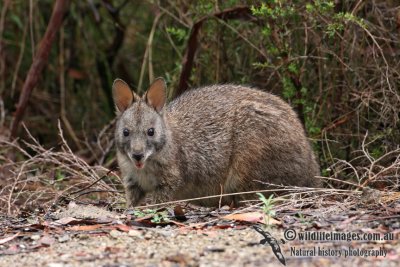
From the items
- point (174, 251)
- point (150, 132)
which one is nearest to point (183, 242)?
point (174, 251)

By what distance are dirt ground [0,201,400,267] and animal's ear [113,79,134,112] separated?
137 cm

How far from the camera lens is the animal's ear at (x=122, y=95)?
23.1 ft

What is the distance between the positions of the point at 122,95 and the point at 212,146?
3.30 ft

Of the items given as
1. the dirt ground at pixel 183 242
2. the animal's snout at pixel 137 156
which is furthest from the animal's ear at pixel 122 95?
the dirt ground at pixel 183 242

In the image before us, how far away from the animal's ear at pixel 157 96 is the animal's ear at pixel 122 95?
0.50 ft

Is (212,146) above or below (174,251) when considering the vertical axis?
above

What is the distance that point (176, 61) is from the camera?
377 inches

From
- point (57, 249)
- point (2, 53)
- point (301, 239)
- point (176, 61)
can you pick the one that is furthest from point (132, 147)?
point (2, 53)

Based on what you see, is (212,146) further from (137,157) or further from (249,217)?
(249,217)

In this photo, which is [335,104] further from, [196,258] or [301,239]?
[196,258]

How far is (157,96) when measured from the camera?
7078 mm

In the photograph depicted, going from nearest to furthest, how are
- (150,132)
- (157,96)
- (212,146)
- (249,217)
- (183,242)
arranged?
1. (183,242)
2. (249,217)
3. (150,132)
4. (157,96)
5. (212,146)

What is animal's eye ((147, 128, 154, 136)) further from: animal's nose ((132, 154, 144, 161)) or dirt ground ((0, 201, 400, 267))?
dirt ground ((0, 201, 400, 267))

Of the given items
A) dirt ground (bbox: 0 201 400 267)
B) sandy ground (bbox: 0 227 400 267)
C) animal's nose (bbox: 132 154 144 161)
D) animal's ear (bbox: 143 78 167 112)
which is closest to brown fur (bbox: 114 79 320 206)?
animal's ear (bbox: 143 78 167 112)
